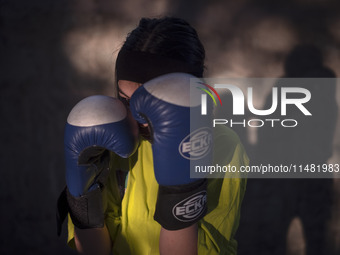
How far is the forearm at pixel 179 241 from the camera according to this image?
628mm

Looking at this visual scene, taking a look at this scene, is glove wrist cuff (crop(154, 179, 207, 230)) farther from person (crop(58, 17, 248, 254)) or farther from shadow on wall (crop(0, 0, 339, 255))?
shadow on wall (crop(0, 0, 339, 255))

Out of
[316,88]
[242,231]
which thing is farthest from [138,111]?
[242,231]

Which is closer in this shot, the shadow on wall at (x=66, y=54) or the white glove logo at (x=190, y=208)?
the white glove logo at (x=190, y=208)

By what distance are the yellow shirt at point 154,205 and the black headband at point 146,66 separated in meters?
0.18

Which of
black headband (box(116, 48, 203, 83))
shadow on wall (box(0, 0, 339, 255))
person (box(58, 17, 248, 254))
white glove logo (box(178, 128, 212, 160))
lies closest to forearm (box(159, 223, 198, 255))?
person (box(58, 17, 248, 254))

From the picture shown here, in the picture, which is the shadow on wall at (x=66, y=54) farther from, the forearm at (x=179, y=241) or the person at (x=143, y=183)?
the forearm at (x=179, y=241)

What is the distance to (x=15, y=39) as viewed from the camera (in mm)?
1295

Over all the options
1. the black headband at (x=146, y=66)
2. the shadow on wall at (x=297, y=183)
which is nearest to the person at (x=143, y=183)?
the black headband at (x=146, y=66)

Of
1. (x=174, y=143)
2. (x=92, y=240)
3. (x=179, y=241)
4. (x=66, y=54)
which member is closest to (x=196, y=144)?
(x=174, y=143)

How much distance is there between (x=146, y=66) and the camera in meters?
0.69

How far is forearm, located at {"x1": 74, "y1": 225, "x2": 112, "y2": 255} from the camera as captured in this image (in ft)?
2.53

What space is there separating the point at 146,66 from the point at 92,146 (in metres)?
0.23

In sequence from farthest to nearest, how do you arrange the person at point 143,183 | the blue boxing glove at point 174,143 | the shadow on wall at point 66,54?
1. the shadow on wall at point 66,54
2. the person at point 143,183
3. the blue boxing glove at point 174,143

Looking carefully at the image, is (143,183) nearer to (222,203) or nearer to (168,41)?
(222,203)
